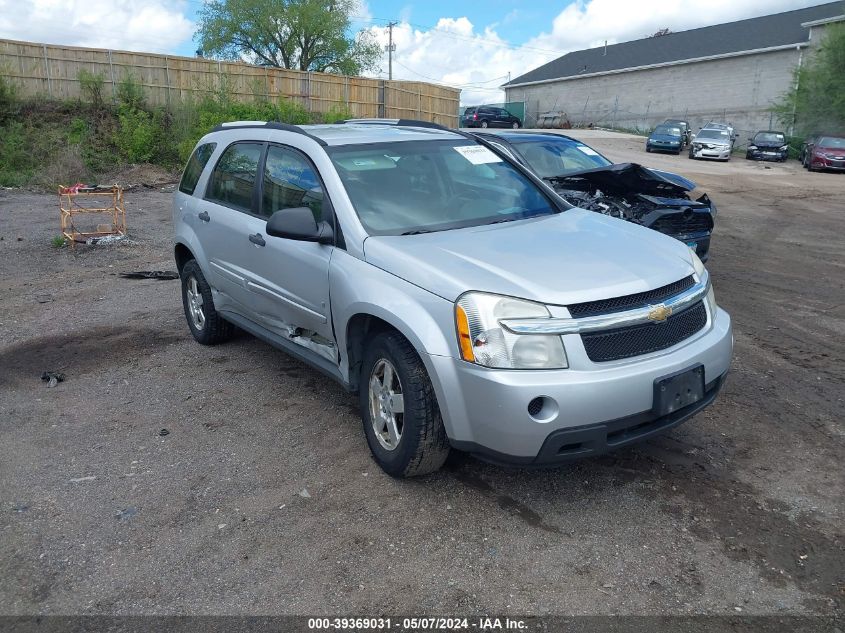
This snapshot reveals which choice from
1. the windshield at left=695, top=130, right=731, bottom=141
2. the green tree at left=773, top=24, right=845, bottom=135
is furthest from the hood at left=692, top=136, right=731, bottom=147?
the green tree at left=773, top=24, right=845, bottom=135

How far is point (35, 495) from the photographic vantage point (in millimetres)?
3943

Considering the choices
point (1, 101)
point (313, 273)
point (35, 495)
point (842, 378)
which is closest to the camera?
point (35, 495)

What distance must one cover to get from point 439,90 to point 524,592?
3892 centimetres

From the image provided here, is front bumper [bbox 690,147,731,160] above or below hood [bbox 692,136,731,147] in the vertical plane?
below

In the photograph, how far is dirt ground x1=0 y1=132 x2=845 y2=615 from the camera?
307cm

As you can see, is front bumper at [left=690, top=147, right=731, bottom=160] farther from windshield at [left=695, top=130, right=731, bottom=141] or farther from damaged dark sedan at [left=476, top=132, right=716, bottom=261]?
damaged dark sedan at [left=476, top=132, right=716, bottom=261]

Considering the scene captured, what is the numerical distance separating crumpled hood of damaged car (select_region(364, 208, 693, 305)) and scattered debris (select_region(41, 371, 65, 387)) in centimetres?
313

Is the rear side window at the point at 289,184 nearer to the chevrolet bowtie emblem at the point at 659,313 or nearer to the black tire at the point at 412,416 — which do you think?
the black tire at the point at 412,416

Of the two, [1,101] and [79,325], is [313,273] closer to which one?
[79,325]

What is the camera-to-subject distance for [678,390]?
350cm

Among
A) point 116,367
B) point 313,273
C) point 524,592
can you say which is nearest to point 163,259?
point 116,367

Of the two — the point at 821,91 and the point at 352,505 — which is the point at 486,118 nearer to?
the point at 821,91

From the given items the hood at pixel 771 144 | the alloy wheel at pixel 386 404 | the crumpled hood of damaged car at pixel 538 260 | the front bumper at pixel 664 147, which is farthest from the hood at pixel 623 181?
the hood at pixel 771 144

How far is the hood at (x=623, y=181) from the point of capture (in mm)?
8094
